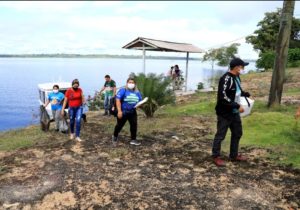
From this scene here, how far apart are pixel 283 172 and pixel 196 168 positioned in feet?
4.89

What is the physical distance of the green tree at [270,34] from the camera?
36.8 meters

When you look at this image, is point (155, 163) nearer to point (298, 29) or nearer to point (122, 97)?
point (122, 97)

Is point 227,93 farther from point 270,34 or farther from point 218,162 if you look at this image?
point 270,34

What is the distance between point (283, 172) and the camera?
5824mm

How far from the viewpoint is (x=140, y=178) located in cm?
558

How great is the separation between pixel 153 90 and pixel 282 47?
4.34m

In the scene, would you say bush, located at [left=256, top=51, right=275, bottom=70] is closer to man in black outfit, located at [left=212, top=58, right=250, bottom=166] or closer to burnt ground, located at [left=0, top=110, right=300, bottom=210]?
burnt ground, located at [left=0, top=110, right=300, bottom=210]

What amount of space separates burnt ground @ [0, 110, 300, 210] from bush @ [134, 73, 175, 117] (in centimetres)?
365

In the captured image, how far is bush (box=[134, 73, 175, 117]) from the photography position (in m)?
11.5

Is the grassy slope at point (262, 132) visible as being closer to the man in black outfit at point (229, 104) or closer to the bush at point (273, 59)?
the man in black outfit at point (229, 104)

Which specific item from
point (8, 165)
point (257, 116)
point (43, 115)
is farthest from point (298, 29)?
point (8, 165)

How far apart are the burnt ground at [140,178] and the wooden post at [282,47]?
13.8ft

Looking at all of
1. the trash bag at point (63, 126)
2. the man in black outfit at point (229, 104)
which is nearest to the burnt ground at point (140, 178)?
the man in black outfit at point (229, 104)

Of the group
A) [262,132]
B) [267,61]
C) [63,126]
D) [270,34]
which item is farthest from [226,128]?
[270,34]
